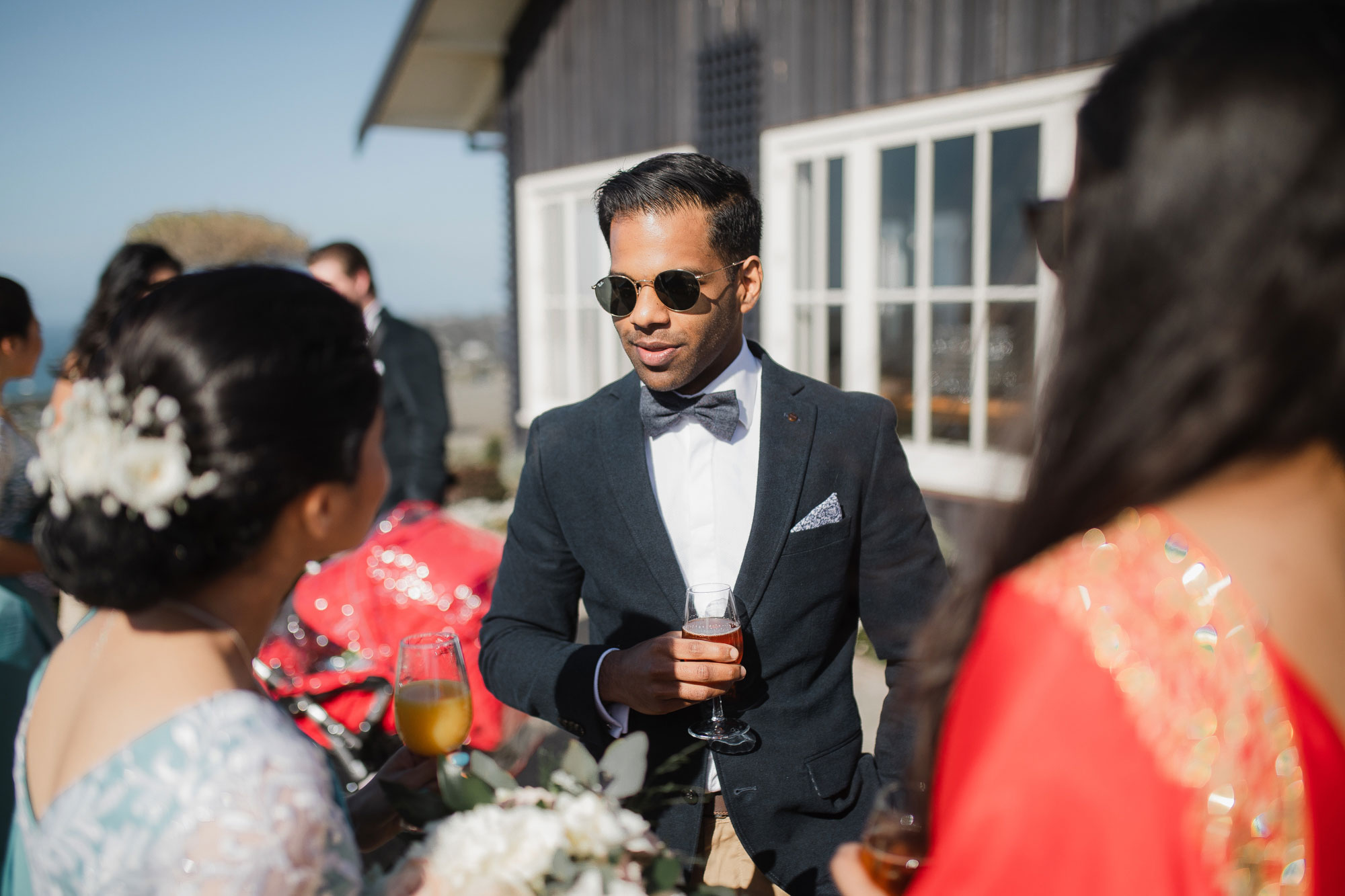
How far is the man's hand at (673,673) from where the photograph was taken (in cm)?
181

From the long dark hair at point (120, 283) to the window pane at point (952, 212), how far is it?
184 inches

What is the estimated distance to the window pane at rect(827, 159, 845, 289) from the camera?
6586 millimetres

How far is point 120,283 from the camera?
4.19 metres

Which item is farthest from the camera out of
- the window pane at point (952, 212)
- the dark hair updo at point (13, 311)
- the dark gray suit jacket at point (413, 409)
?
the window pane at point (952, 212)

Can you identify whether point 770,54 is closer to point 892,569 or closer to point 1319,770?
point 892,569

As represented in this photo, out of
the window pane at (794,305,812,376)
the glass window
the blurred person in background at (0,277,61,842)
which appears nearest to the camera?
the blurred person in background at (0,277,61,842)

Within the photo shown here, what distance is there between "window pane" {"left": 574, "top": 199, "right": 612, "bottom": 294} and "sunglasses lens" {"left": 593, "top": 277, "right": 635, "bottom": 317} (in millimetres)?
7107

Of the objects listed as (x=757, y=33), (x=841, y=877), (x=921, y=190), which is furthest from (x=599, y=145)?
(x=841, y=877)

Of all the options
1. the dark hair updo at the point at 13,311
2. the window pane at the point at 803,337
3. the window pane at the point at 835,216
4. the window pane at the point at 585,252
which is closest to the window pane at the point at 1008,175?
the window pane at the point at 835,216

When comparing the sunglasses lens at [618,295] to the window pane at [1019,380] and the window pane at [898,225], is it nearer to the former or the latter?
the window pane at [1019,380]

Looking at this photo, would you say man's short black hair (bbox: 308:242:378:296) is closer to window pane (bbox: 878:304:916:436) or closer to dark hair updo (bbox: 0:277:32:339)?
dark hair updo (bbox: 0:277:32:339)

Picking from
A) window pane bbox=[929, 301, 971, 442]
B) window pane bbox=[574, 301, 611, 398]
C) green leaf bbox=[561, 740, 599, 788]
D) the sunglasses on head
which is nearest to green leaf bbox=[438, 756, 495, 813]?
green leaf bbox=[561, 740, 599, 788]

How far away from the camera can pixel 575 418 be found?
2275 mm

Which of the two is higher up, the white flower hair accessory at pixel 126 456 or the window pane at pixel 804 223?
the window pane at pixel 804 223
